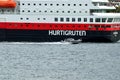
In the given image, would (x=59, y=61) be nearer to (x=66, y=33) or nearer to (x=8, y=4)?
(x=66, y=33)

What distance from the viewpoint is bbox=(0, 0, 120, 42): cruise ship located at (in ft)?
236

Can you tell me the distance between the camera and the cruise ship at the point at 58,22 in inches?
2837

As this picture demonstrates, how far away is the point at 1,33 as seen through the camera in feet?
237

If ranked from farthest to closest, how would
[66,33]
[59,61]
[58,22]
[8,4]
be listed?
[8,4]
[58,22]
[66,33]
[59,61]

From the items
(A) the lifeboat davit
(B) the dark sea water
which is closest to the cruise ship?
(A) the lifeboat davit

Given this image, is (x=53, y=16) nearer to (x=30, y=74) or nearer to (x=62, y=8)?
(x=62, y=8)

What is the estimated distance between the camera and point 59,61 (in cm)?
5791

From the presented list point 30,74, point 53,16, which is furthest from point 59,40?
point 30,74

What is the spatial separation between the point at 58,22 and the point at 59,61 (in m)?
14.8

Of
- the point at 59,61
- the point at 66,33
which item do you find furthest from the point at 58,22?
the point at 59,61

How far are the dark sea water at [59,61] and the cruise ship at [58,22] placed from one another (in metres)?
1.23

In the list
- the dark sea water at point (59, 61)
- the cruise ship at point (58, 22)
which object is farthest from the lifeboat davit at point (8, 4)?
the dark sea water at point (59, 61)

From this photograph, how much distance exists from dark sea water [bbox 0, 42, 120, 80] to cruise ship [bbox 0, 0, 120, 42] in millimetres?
1232

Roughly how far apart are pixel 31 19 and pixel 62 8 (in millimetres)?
2759
